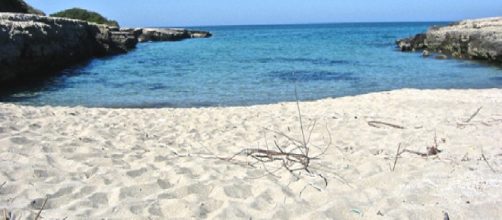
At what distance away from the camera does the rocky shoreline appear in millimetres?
17022

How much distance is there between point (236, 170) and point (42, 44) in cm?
1841

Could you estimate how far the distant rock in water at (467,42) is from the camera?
2280cm

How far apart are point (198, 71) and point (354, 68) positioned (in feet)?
22.7

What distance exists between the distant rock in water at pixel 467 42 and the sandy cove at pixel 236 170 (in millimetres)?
16505

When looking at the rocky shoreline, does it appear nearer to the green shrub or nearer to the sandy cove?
the sandy cove

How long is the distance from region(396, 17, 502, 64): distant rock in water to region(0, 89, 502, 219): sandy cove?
1651 cm

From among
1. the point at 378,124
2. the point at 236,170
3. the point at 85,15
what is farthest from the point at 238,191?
the point at 85,15

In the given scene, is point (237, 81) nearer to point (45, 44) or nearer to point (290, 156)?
point (45, 44)

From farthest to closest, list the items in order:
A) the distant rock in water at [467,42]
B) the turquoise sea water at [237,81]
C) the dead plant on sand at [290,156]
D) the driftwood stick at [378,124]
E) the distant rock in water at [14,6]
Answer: the distant rock in water at [14,6]
the distant rock in water at [467,42]
the turquoise sea water at [237,81]
the driftwood stick at [378,124]
the dead plant on sand at [290,156]

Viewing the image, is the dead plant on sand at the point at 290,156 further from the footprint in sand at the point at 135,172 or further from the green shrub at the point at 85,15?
the green shrub at the point at 85,15

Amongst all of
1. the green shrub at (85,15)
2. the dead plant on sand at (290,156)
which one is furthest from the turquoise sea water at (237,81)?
the green shrub at (85,15)

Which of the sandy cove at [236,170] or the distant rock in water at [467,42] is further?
the distant rock in water at [467,42]

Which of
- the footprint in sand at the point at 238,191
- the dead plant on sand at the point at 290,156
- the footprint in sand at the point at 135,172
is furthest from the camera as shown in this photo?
the dead plant on sand at the point at 290,156

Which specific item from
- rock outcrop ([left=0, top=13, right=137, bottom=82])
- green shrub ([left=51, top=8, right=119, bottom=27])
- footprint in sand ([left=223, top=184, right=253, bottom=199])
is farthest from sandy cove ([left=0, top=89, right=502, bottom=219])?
green shrub ([left=51, top=8, right=119, bottom=27])
